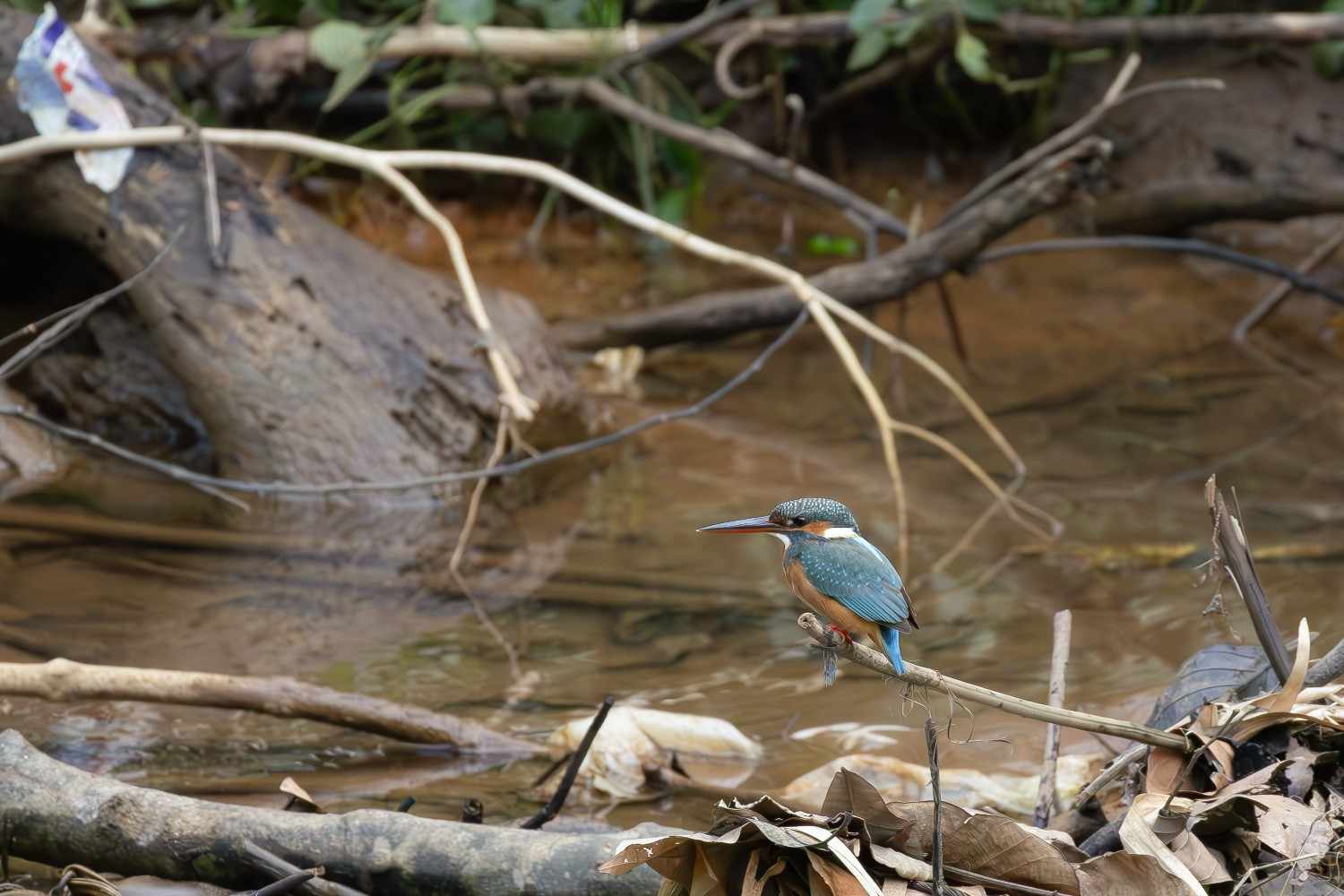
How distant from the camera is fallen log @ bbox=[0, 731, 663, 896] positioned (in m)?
1.95

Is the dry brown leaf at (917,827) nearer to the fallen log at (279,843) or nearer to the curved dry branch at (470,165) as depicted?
the fallen log at (279,843)

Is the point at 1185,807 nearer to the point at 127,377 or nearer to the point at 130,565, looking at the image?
the point at 130,565

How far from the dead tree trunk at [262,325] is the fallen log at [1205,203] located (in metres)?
3.79

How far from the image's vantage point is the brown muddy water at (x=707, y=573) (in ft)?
10.3

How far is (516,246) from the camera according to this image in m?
7.53

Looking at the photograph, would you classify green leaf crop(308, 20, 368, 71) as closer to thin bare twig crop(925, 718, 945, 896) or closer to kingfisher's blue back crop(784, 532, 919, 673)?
kingfisher's blue back crop(784, 532, 919, 673)

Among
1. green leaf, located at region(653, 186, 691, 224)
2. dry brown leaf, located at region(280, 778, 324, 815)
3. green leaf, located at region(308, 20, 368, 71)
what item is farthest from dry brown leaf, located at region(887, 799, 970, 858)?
green leaf, located at region(653, 186, 691, 224)

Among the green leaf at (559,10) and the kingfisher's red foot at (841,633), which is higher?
the green leaf at (559,10)

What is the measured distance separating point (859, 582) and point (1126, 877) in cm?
56

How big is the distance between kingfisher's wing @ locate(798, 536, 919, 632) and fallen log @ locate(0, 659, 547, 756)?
1425 mm

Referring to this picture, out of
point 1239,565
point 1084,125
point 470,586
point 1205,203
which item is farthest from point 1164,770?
point 1205,203

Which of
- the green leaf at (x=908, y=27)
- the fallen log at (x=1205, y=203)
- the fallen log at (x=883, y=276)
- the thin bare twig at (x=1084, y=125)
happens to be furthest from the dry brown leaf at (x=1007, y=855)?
the fallen log at (x=1205, y=203)

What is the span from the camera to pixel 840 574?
5.60 feet

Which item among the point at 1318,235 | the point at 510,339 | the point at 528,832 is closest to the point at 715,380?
the point at 510,339
